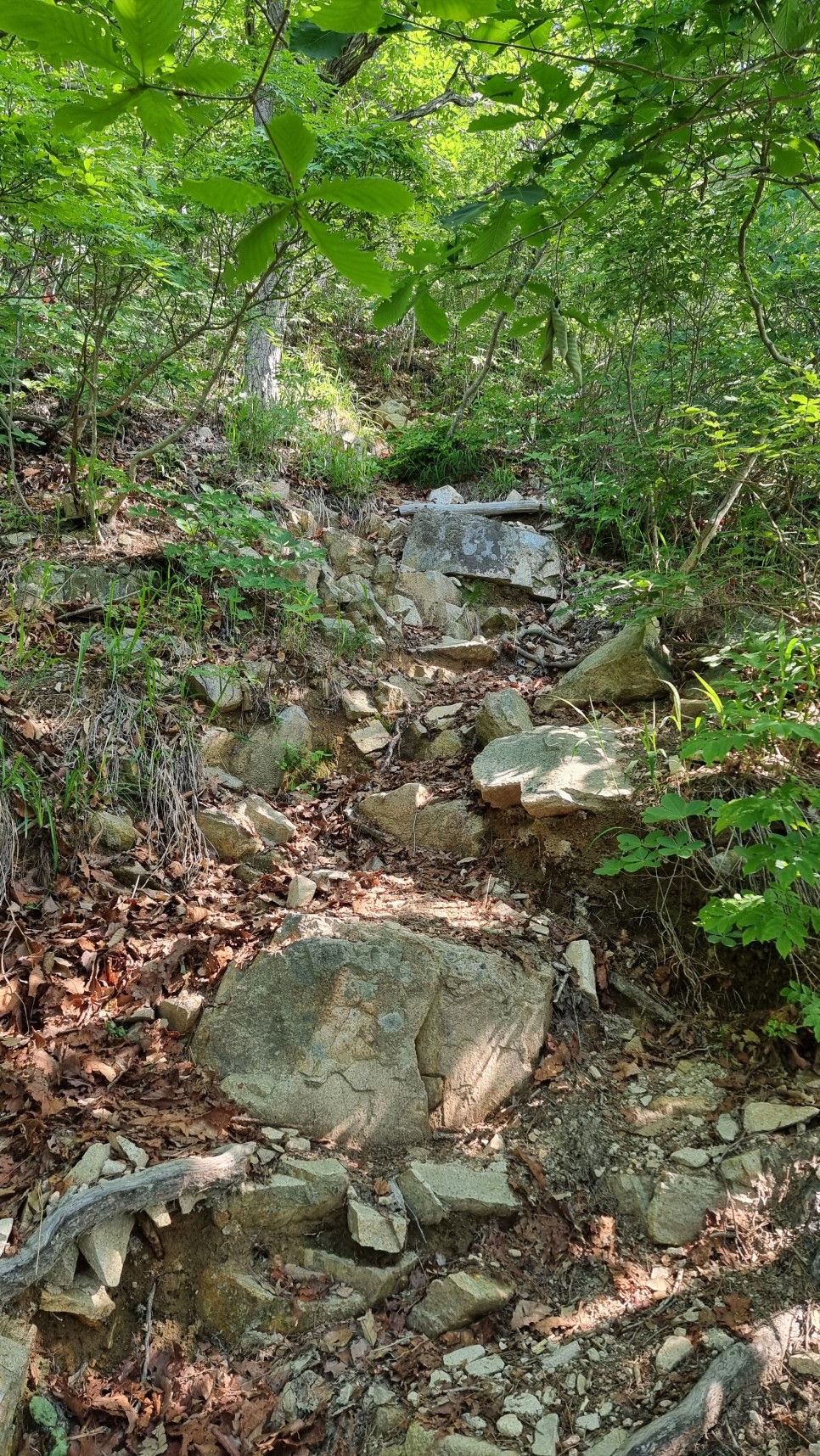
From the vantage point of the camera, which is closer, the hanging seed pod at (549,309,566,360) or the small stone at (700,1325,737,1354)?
the hanging seed pod at (549,309,566,360)

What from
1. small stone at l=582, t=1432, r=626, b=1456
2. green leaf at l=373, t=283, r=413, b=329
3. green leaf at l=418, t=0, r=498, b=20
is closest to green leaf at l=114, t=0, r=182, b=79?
green leaf at l=418, t=0, r=498, b=20

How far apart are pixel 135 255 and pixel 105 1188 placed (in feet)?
13.0

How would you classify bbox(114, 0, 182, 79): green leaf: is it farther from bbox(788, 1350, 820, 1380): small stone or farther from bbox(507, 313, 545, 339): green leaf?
bbox(788, 1350, 820, 1380): small stone

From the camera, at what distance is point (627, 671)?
171 inches

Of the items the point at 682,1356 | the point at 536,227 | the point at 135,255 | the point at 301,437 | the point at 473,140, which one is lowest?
the point at 682,1356

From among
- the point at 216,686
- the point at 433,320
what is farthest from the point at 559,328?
the point at 216,686

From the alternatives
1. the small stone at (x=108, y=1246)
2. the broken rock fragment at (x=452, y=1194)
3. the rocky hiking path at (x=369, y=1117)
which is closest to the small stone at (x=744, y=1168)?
the rocky hiking path at (x=369, y=1117)

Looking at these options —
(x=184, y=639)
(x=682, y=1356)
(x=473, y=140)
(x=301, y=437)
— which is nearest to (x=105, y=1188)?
(x=682, y=1356)

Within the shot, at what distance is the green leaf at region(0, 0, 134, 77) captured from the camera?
74 centimetres

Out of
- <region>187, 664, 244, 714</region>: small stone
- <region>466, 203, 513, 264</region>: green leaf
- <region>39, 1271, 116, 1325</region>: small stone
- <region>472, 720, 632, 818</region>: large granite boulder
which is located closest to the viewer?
<region>466, 203, 513, 264</region>: green leaf

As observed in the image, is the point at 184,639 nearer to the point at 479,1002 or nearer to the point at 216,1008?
the point at 216,1008

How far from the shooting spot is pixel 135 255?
12.5 feet

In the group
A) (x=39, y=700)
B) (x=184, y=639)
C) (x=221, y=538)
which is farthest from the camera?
(x=221, y=538)

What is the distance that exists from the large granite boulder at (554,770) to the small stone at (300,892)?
0.96 m
